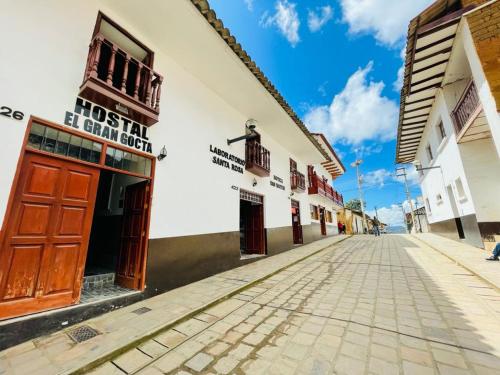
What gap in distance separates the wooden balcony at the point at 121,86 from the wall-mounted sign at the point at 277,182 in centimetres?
579

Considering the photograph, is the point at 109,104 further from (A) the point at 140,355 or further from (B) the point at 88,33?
(A) the point at 140,355

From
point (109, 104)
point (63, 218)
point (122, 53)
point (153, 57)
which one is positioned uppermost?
point (153, 57)

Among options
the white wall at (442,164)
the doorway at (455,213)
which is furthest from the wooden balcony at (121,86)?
the doorway at (455,213)

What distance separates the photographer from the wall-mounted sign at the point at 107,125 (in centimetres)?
340

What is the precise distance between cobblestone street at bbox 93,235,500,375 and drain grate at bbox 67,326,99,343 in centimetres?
71

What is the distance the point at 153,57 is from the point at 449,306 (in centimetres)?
738

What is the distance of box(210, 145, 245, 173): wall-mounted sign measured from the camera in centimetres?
608

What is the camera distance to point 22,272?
270 centimetres

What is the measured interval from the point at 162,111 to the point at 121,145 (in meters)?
1.36

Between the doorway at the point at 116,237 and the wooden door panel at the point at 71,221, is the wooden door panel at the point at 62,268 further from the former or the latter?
the doorway at the point at 116,237

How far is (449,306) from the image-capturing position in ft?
10.5

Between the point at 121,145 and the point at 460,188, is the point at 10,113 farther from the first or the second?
the point at 460,188

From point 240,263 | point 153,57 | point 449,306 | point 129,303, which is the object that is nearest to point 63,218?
point 129,303

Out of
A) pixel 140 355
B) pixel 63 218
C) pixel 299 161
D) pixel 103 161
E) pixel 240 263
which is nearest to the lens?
pixel 140 355
